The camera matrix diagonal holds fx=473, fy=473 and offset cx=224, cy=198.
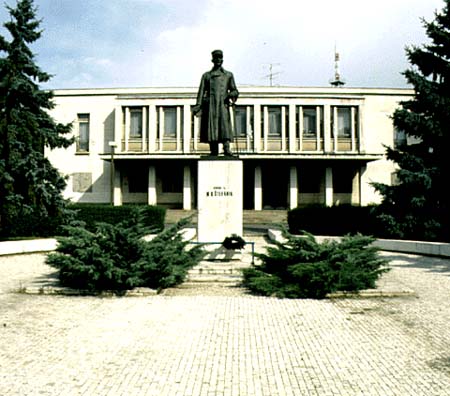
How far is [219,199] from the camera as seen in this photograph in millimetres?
11414

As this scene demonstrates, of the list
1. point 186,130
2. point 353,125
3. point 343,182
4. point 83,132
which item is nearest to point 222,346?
point 186,130

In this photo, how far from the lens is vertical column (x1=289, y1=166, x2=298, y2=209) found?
34.5 m

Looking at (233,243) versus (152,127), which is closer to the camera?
(233,243)

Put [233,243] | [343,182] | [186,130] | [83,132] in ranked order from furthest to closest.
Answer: [83,132]
[343,182]
[186,130]
[233,243]

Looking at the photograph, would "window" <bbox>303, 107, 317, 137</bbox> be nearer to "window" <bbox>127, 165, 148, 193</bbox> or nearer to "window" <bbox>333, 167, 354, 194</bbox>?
"window" <bbox>333, 167, 354, 194</bbox>

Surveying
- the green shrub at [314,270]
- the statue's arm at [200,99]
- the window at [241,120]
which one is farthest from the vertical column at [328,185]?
the green shrub at [314,270]

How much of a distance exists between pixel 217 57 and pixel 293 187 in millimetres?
23582

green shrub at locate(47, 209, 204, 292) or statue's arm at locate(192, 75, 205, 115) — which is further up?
statue's arm at locate(192, 75, 205, 115)

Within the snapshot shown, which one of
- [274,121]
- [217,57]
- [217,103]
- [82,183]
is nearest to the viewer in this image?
[217,57]

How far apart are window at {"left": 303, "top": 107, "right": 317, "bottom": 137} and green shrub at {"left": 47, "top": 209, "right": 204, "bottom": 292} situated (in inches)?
1093

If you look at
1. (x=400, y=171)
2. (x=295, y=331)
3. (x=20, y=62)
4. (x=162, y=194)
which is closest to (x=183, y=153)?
(x=162, y=194)

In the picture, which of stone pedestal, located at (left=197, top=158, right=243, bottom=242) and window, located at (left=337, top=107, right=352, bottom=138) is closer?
stone pedestal, located at (left=197, top=158, right=243, bottom=242)

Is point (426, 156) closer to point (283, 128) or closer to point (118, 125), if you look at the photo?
point (283, 128)

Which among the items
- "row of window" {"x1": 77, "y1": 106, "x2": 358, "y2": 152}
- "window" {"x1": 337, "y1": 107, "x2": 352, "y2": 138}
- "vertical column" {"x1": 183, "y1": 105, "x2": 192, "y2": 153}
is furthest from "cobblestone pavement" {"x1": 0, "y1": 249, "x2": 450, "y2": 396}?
"window" {"x1": 337, "y1": 107, "x2": 352, "y2": 138}
